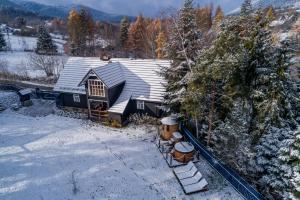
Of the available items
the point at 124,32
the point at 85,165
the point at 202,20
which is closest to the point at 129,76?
the point at 85,165

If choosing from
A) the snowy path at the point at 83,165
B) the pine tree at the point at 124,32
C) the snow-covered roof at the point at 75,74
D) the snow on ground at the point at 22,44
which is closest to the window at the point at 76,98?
the snow-covered roof at the point at 75,74

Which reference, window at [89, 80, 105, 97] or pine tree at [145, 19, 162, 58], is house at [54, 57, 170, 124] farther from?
pine tree at [145, 19, 162, 58]

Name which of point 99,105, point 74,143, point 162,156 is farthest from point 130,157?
point 99,105

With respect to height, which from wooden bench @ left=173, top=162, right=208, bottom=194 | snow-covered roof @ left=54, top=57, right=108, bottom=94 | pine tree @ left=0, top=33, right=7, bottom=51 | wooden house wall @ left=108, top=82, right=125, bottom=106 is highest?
pine tree @ left=0, top=33, right=7, bottom=51

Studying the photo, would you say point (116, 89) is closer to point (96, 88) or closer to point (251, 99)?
point (96, 88)

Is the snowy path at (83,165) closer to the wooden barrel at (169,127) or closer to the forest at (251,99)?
the wooden barrel at (169,127)

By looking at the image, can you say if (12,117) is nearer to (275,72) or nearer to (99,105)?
(99,105)

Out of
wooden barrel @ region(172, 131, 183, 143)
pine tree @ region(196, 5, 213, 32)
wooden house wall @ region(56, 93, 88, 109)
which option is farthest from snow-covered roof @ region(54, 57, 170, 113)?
pine tree @ region(196, 5, 213, 32)
